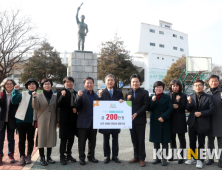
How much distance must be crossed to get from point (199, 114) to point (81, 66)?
7959mm

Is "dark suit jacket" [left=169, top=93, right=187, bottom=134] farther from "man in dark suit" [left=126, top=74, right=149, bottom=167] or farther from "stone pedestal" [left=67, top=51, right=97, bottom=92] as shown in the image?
"stone pedestal" [left=67, top=51, right=97, bottom=92]

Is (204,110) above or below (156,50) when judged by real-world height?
below

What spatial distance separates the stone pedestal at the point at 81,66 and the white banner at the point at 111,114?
6.61 m

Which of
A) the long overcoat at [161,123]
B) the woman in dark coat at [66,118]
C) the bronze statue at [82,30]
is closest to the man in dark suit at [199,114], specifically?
the long overcoat at [161,123]

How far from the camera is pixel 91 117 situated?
4.51 m

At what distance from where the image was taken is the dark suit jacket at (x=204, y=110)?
14.0 ft

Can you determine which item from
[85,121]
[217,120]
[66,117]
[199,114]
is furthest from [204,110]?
[66,117]

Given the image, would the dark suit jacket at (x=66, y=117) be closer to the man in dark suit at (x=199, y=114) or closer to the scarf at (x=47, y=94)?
the scarf at (x=47, y=94)

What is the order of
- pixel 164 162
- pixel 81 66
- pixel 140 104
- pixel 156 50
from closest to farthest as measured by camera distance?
pixel 164 162 < pixel 140 104 < pixel 81 66 < pixel 156 50

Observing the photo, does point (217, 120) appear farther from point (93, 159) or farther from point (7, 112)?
point (7, 112)

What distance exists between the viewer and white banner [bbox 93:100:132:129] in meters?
4.40

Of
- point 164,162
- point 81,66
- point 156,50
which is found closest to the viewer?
point 164,162

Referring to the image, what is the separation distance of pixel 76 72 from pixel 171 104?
7440 mm

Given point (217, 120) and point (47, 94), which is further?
point (47, 94)
